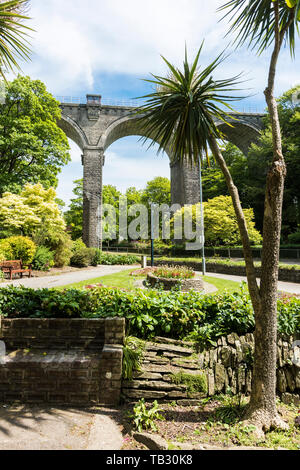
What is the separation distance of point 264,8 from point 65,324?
13.5 ft

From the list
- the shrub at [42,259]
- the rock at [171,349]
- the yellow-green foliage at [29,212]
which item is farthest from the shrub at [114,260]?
the rock at [171,349]

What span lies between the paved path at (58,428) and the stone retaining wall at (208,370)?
444 millimetres

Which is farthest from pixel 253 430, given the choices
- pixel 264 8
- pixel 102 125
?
pixel 102 125

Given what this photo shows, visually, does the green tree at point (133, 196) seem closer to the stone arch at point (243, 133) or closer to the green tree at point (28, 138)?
the stone arch at point (243, 133)

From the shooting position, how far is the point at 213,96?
10.1ft

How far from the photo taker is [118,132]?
106 ft

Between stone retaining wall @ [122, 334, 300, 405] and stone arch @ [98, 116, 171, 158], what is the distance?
26386mm

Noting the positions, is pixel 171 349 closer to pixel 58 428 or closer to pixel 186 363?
pixel 186 363

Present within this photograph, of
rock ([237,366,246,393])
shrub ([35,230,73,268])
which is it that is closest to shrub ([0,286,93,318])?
rock ([237,366,246,393])

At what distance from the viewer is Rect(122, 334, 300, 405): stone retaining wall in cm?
322

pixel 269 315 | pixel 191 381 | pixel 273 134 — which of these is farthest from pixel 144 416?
pixel 273 134

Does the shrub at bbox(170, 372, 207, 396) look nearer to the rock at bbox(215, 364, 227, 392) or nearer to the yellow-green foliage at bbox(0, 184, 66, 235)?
the rock at bbox(215, 364, 227, 392)

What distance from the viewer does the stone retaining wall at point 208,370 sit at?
10.6 feet

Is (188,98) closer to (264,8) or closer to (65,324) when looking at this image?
(264,8)
